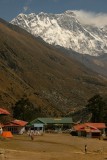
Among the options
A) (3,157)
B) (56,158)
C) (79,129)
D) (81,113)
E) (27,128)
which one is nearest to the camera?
(3,157)

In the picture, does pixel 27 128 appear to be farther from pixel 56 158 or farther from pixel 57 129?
pixel 56 158

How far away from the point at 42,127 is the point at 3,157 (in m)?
87.0

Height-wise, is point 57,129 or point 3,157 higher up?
point 57,129

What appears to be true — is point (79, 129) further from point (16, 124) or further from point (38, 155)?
point (38, 155)

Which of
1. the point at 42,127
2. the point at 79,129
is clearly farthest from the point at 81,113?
the point at 79,129

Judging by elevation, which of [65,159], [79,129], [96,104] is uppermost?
[96,104]

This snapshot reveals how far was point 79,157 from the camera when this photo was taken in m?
64.8

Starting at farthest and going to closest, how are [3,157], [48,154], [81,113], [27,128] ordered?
[81,113] < [27,128] < [48,154] < [3,157]

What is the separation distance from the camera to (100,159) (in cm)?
6350

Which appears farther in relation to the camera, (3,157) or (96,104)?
(96,104)

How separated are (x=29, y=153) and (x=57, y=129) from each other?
8382 cm

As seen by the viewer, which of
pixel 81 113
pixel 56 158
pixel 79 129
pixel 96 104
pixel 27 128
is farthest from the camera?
pixel 81 113

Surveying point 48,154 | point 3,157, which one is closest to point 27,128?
point 48,154

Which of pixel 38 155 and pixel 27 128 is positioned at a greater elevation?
pixel 27 128
